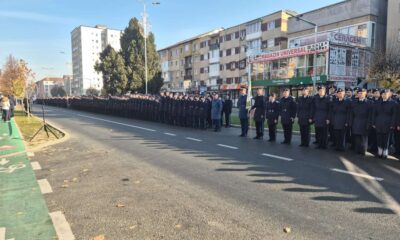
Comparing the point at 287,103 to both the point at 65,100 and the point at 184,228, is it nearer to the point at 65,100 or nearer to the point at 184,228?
the point at 184,228

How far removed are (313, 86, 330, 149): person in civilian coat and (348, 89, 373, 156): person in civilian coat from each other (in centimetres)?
92

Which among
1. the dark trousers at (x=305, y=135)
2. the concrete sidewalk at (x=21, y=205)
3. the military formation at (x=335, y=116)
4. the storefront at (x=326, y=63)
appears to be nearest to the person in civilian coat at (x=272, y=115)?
the military formation at (x=335, y=116)

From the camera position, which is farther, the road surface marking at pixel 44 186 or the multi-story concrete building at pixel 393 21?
the multi-story concrete building at pixel 393 21

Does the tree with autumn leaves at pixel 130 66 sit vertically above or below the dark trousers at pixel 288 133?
above

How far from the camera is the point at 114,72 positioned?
4553cm

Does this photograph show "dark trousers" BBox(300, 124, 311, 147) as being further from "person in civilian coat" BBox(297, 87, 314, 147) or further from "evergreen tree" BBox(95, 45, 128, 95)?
"evergreen tree" BBox(95, 45, 128, 95)

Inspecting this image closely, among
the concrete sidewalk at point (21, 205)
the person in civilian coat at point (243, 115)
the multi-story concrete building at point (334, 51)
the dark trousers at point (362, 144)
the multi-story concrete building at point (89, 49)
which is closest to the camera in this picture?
the concrete sidewalk at point (21, 205)

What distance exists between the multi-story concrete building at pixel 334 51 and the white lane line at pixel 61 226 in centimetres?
2878

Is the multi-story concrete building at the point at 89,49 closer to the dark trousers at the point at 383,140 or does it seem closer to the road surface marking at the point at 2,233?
the dark trousers at the point at 383,140

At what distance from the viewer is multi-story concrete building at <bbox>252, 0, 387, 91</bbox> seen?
32.5 metres

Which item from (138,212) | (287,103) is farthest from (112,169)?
(287,103)

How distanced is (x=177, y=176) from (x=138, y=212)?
2118 millimetres

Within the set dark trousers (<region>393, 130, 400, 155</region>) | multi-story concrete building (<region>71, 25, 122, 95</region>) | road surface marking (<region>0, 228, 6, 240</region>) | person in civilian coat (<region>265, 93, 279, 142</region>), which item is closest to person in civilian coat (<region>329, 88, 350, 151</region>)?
dark trousers (<region>393, 130, 400, 155</region>)

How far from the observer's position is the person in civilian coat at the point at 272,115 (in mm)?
12391
